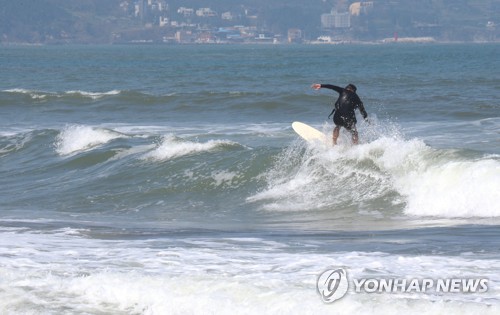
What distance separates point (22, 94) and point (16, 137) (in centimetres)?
1776

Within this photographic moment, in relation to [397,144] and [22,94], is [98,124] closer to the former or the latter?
[22,94]

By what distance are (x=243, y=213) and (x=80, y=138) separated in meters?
8.96

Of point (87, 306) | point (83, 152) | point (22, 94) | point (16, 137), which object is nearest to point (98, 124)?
point (16, 137)

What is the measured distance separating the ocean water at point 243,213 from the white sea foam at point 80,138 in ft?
0.18

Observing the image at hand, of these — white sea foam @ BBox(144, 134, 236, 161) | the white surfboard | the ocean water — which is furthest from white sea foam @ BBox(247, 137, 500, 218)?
white sea foam @ BBox(144, 134, 236, 161)

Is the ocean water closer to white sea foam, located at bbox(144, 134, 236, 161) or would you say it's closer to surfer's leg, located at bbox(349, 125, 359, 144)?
white sea foam, located at bbox(144, 134, 236, 161)

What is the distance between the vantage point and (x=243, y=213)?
14.6m

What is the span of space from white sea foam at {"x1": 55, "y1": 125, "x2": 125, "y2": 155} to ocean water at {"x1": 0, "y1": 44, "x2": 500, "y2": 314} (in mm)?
55

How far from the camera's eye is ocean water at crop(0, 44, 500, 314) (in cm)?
810

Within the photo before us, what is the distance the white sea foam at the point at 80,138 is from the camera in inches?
866

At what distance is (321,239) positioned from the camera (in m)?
10.9

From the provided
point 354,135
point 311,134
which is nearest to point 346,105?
point 354,135

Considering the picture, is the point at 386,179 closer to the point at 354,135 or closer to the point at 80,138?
the point at 354,135

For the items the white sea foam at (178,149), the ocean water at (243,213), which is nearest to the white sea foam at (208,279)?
the ocean water at (243,213)
